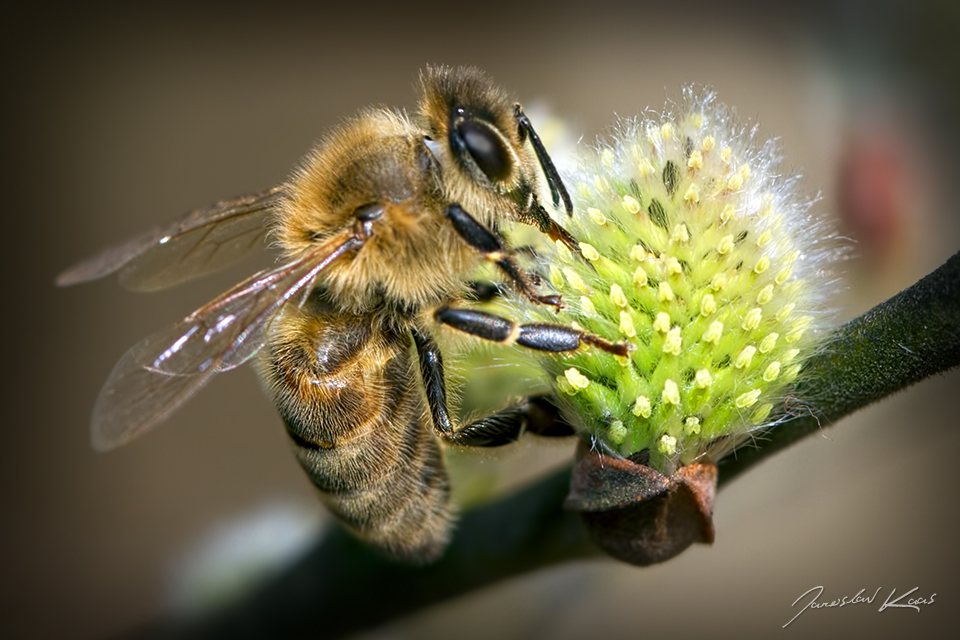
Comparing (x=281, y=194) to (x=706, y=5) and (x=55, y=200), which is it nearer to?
(x=55, y=200)

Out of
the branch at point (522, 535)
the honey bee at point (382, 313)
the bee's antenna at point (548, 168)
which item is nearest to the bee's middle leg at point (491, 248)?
the honey bee at point (382, 313)

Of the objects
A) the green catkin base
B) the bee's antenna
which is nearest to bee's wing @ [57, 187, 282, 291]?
the bee's antenna

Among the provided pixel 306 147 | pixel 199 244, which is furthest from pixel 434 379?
pixel 306 147

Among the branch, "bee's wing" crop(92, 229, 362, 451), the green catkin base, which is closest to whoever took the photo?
the branch

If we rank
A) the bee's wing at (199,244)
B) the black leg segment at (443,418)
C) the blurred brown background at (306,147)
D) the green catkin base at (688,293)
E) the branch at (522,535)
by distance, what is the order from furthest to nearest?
the blurred brown background at (306,147), the bee's wing at (199,244), the black leg segment at (443,418), the green catkin base at (688,293), the branch at (522,535)

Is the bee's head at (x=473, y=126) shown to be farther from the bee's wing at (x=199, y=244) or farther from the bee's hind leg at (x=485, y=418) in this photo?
the bee's wing at (x=199, y=244)

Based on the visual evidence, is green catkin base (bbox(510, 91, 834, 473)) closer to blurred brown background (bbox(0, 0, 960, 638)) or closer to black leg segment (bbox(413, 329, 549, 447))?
black leg segment (bbox(413, 329, 549, 447))
